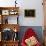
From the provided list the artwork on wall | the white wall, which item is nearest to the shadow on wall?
the white wall

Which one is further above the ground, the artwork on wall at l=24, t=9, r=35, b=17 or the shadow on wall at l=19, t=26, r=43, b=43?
the artwork on wall at l=24, t=9, r=35, b=17

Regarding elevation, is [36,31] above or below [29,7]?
below

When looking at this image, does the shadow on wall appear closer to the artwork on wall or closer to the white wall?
the white wall

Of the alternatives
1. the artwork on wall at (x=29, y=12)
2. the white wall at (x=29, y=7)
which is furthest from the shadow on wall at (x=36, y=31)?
the artwork on wall at (x=29, y=12)

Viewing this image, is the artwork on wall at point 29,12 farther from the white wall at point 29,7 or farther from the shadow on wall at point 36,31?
the shadow on wall at point 36,31

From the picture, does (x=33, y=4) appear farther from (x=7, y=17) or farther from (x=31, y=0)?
(x=7, y=17)

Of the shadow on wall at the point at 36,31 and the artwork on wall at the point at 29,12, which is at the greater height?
the artwork on wall at the point at 29,12

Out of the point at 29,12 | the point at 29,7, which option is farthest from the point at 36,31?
the point at 29,7

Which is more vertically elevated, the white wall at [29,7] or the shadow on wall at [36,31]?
the white wall at [29,7]

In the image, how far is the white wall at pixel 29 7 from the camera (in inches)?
211

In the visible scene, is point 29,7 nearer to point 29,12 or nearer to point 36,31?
point 29,12

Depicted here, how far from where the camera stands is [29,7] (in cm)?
539

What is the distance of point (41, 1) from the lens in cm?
537

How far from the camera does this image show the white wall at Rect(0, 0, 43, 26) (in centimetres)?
537
